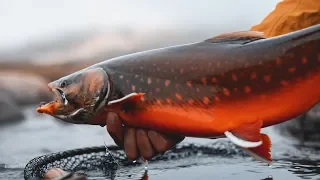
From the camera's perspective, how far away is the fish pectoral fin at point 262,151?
222 cm

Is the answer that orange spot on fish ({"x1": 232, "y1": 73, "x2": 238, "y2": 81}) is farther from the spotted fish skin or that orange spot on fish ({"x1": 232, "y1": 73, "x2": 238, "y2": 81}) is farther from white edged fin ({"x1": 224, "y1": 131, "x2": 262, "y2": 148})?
white edged fin ({"x1": 224, "y1": 131, "x2": 262, "y2": 148})

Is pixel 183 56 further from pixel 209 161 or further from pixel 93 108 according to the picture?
pixel 209 161

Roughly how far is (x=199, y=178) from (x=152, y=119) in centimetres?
152

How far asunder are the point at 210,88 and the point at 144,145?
439 millimetres

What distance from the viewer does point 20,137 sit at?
8734mm

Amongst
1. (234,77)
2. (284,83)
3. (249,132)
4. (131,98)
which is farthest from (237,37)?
(131,98)

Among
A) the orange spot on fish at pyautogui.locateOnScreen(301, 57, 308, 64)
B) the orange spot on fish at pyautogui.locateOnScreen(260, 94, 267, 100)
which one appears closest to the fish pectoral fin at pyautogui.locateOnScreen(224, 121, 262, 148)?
the orange spot on fish at pyautogui.locateOnScreen(260, 94, 267, 100)

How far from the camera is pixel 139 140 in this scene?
243 centimetres

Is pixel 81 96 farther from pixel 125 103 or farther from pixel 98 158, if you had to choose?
pixel 98 158

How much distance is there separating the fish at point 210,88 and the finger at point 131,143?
0.23ft

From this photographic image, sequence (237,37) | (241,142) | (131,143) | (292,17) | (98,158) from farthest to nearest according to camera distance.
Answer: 1. (292,17)
2. (98,158)
3. (131,143)
4. (237,37)
5. (241,142)

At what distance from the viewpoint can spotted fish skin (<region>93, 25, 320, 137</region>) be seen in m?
2.21

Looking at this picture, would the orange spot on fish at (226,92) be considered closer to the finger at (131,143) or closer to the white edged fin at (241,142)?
the white edged fin at (241,142)

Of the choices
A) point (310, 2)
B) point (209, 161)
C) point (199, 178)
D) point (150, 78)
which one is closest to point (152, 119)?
point (150, 78)
